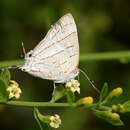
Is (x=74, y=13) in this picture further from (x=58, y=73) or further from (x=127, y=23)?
(x=58, y=73)

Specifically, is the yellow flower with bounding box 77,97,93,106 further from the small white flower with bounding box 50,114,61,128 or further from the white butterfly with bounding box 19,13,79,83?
the white butterfly with bounding box 19,13,79,83

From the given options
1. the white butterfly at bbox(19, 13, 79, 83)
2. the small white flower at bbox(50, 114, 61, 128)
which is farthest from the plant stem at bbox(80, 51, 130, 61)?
the small white flower at bbox(50, 114, 61, 128)

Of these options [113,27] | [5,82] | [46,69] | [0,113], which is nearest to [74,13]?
[113,27]

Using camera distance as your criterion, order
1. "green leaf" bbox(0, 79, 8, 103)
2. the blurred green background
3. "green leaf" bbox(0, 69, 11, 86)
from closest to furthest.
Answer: "green leaf" bbox(0, 79, 8, 103) → "green leaf" bbox(0, 69, 11, 86) → the blurred green background

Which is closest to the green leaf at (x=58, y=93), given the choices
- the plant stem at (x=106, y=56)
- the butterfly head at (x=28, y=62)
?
the butterfly head at (x=28, y=62)

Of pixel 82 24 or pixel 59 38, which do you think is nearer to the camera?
pixel 59 38

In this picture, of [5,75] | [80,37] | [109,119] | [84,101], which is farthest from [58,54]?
[80,37]
